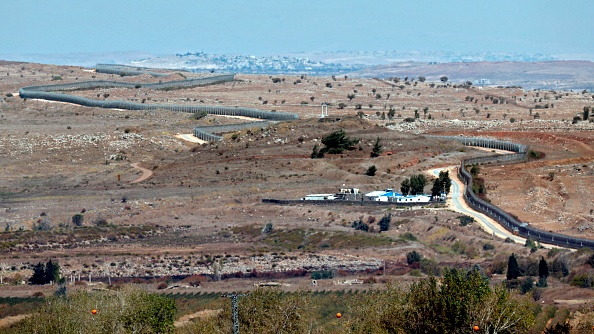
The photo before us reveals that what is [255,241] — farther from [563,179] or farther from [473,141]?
[473,141]

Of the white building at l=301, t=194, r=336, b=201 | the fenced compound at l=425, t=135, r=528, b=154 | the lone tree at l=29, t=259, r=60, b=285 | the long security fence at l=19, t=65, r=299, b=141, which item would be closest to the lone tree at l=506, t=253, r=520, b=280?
the lone tree at l=29, t=259, r=60, b=285

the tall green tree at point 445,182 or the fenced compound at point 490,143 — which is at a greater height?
the tall green tree at point 445,182

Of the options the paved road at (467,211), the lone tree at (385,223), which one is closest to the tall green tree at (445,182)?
the paved road at (467,211)

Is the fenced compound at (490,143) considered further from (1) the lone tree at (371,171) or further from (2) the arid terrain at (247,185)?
(1) the lone tree at (371,171)

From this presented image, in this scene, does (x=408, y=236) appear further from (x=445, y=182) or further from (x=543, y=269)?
(x=445, y=182)

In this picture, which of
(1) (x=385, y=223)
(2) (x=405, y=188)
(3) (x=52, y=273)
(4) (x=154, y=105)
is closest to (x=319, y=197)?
(2) (x=405, y=188)

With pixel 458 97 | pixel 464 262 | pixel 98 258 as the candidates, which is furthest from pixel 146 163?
pixel 458 97

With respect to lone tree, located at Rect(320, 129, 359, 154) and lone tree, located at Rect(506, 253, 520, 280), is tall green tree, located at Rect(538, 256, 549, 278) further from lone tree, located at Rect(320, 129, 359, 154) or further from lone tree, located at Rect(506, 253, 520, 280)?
lone tree, located at Rect(320, 129, 359, 154)
